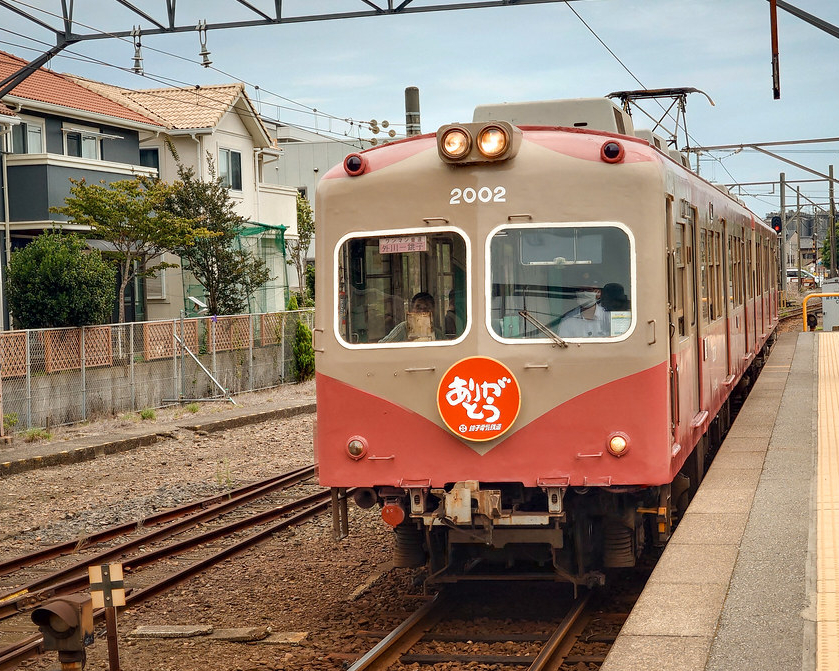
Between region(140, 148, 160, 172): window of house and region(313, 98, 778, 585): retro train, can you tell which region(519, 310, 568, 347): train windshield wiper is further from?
region(140, 148, 160, 172): window of house

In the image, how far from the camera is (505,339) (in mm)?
6992

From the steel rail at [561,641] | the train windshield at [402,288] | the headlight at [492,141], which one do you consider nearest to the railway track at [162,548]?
the train windshield at [402,288]

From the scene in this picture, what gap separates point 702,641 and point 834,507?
2.79 meters

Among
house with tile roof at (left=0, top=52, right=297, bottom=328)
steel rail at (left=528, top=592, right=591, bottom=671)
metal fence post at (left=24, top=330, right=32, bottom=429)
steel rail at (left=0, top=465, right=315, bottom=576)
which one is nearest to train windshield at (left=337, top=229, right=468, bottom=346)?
steel rail at (left=528, top=592, right=591, bottom=671)

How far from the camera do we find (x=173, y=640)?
7.67m

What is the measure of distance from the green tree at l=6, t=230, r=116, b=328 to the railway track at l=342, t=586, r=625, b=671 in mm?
13868

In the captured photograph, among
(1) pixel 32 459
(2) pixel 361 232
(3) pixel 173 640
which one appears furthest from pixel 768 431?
(1) pixel 32 459

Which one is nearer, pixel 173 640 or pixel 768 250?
pixel 173 640

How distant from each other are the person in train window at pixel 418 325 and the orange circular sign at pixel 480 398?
1.11 ft

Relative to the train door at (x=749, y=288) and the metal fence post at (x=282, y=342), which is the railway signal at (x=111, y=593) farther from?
the metal fence post at (x=282, y=342)

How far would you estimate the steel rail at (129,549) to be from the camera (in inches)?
346

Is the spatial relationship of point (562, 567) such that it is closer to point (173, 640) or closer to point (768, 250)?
point (173, 640)

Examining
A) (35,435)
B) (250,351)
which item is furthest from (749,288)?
(250,351)

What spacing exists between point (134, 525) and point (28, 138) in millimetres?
17182
